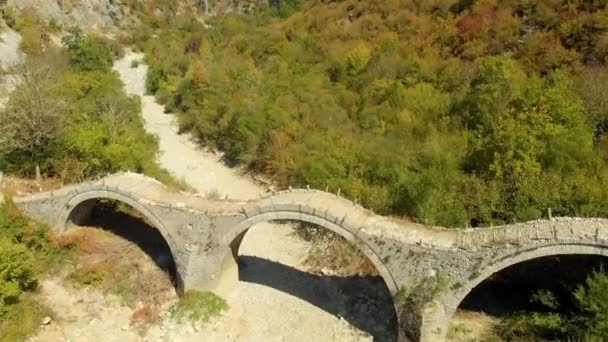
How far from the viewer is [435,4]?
35.5m

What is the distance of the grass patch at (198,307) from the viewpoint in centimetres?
1817

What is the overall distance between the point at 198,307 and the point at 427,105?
1514cm

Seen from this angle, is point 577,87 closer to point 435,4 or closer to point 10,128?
point 435,4

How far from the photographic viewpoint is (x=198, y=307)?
60.1 ft

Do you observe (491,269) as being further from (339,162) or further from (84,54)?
(84,54)

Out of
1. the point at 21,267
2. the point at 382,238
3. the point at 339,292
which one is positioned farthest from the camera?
the point at 339,292

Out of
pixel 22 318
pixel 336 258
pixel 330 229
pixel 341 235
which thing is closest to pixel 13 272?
pixel 22 318

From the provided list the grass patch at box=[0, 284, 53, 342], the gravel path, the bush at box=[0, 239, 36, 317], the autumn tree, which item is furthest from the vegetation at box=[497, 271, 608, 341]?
the gravel path

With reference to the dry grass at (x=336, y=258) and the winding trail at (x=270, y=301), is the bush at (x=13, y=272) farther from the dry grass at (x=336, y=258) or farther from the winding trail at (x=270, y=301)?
the dry grass at (x=336, y=258)

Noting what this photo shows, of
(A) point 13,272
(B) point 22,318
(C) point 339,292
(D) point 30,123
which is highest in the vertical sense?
(D) point 30,123

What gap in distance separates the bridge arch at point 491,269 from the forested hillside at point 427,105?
4.28 m

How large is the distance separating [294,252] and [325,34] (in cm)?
2235

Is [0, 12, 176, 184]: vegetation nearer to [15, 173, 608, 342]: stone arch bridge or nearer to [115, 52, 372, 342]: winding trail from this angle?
[15, 173, 608, 342]: stone arch bridge

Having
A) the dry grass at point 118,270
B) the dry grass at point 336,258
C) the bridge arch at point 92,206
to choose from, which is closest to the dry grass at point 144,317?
the dry grass at point 118,270
